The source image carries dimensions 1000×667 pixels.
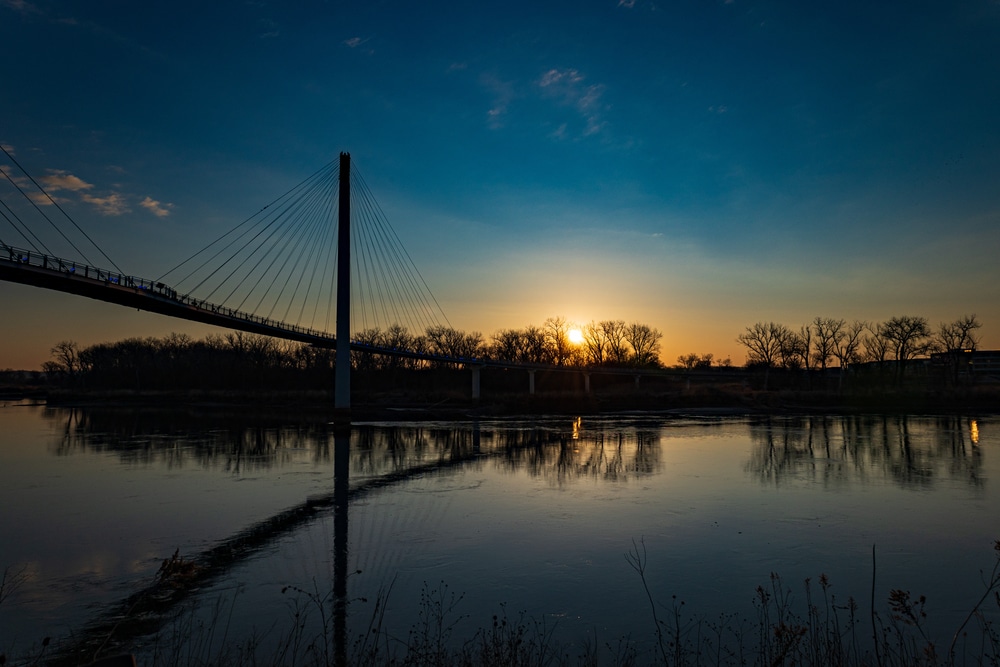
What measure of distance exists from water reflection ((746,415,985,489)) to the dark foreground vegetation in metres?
12.1

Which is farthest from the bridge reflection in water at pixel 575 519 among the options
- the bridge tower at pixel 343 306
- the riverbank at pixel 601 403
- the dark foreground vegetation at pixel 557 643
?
the riverbank at pixel 601 403

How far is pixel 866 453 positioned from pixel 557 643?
25.0 metres

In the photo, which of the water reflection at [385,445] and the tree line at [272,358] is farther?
the tree line at [272,358]

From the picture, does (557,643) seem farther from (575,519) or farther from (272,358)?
(272,358)

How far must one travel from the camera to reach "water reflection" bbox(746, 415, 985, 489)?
20.7 metres

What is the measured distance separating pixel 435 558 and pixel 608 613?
154 inches

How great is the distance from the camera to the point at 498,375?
103 meters

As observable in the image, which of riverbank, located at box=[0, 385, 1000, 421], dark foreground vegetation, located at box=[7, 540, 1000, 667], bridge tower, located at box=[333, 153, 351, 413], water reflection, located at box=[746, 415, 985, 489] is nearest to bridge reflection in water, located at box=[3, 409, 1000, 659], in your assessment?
water reflection, located at box=[746, 415, 985, 489]

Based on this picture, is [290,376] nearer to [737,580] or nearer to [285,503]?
[285,503]

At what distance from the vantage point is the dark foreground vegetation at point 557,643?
6961 mm

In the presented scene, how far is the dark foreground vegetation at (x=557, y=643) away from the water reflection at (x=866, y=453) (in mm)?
12091

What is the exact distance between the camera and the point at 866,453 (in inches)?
1069

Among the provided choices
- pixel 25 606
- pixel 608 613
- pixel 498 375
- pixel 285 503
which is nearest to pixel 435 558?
pixel 608 613

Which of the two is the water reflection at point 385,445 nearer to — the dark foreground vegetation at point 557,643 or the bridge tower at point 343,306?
the bridge tower at point 343,306
